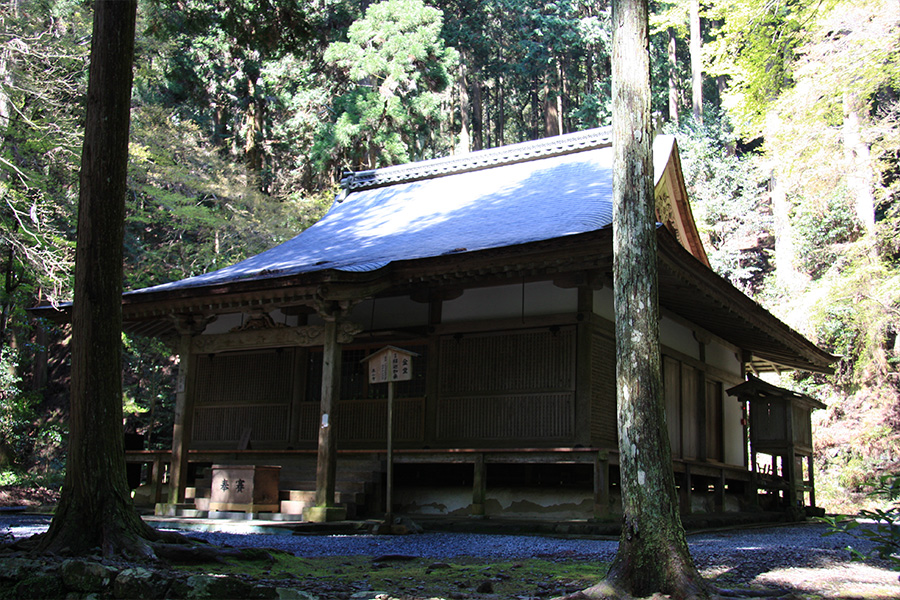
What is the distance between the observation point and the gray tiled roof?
1005 cm

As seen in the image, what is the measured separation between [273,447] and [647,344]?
8335 millimetres

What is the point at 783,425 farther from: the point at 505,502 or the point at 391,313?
the point at 391,313

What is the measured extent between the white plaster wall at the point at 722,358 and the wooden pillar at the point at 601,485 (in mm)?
5154

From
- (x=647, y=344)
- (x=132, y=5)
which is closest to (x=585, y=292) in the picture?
(x=647, y=344)

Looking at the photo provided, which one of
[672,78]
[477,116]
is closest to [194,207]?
[477,116]

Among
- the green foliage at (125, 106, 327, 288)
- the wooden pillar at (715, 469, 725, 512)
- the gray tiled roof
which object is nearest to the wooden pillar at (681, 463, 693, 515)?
the wooden pillar at (715, 469, 725, 512)

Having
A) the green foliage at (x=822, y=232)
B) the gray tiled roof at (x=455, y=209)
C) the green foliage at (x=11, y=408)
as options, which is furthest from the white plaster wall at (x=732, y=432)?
the green foliage at (x=11, y=408)

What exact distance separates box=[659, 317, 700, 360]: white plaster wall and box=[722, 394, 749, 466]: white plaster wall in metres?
1.75

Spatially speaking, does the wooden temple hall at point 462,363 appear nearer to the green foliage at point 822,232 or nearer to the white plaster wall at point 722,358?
the white plaster wall at point 722,358

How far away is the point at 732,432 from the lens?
1459 centimetres

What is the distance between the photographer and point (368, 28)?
24.0m

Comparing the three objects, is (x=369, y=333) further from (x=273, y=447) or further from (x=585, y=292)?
(x=585, y=292)

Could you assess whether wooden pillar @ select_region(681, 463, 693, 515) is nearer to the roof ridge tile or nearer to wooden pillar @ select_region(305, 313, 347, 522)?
wooden pillar @ select_region(305, 313, 347, 522)

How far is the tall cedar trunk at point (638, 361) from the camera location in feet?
14.4
